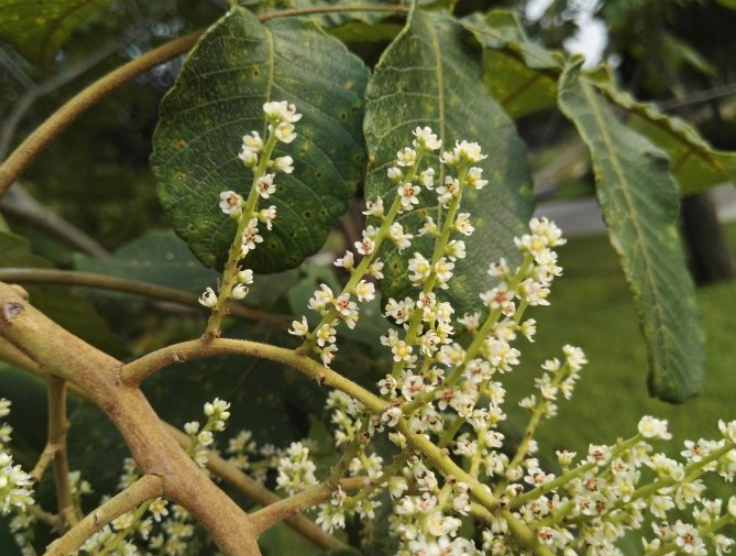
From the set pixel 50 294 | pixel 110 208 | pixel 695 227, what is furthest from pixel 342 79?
pixel 110 208

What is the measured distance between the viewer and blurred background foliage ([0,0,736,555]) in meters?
0.80

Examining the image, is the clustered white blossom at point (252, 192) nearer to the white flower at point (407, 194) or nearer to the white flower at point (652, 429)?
the white flower at point (407, 194)

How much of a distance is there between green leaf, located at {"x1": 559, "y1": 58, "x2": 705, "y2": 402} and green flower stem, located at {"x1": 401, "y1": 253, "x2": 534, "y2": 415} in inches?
9.2

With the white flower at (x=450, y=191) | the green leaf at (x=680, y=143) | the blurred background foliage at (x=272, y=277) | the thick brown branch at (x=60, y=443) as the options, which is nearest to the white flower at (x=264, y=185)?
the white flower at (x=450, y=191)

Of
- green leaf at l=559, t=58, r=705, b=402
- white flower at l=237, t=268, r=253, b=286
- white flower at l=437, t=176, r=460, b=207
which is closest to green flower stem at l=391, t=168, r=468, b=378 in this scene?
white flower at l=437, t=176, r=460, b=207

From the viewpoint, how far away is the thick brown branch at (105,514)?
371 mm

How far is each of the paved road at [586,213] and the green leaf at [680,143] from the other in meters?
1.45

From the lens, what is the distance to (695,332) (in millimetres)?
616

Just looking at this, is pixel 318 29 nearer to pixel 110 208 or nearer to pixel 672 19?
pixel 672 19

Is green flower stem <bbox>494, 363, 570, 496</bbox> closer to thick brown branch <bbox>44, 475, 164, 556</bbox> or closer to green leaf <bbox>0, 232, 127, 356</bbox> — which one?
thick brown branch <bbox>44, 475, 164, 556</bbox>

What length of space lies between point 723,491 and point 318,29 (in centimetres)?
52

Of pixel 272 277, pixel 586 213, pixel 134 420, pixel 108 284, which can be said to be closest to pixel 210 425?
pixel 134 420

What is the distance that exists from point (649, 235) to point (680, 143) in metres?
0.22

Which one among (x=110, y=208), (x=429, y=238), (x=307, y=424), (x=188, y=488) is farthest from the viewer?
(x=110, y=208)
